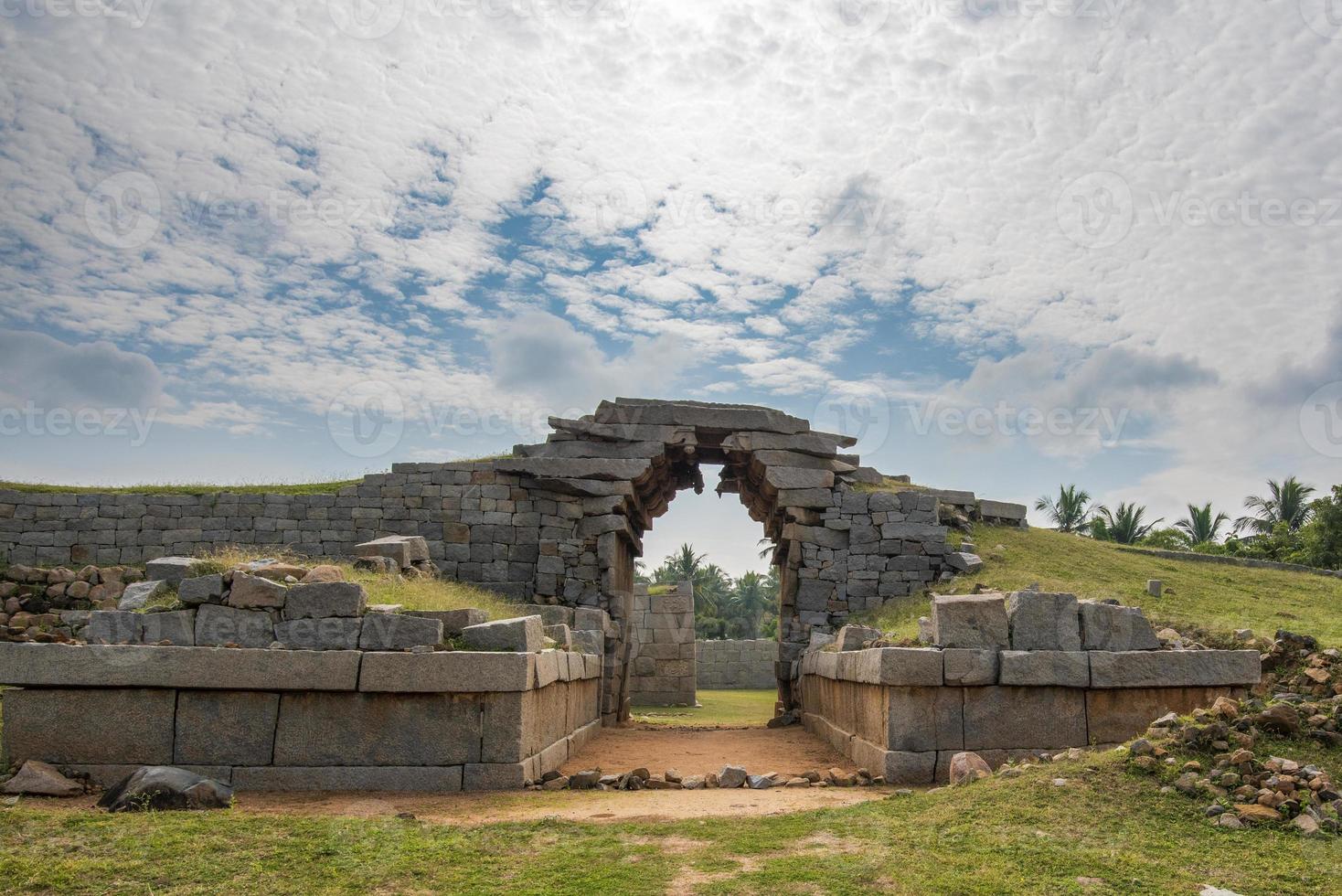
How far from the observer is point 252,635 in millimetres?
7996

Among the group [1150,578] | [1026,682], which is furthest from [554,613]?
[1150,578]

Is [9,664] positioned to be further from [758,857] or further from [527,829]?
[758,857]

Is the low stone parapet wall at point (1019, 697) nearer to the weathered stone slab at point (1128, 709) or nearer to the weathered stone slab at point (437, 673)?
the weathered stone slab at point (1128, 709)

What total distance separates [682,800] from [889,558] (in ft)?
36.3

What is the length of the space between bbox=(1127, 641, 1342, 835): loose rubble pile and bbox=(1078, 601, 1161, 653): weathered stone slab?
115 cm

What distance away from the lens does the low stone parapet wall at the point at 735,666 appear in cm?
→ 3281

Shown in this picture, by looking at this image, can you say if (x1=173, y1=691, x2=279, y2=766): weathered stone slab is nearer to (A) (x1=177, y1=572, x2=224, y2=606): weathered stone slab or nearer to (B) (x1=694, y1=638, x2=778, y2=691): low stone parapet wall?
(A) (x1=177, y1=572, x2=224, y2=606): weathered stone slab

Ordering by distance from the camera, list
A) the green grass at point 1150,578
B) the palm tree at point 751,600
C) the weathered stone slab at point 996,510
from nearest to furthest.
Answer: the green grass at point 1150,578
the weathered stone slab at point 996,510
the palm tree at point 751,600

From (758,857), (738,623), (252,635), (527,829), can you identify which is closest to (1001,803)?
(758,857)

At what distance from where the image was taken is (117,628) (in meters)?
7.94

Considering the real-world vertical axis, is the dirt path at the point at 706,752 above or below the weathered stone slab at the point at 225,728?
below

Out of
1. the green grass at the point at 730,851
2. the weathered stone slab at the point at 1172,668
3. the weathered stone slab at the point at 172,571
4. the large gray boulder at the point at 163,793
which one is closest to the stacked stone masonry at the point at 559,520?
the weathered stone slab at the point at 1172,668

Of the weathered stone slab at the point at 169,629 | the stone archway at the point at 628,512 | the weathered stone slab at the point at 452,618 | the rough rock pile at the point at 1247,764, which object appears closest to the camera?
the rough rock pile at the point at 1247,764

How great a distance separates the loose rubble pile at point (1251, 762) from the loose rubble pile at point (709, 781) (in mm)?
2605
